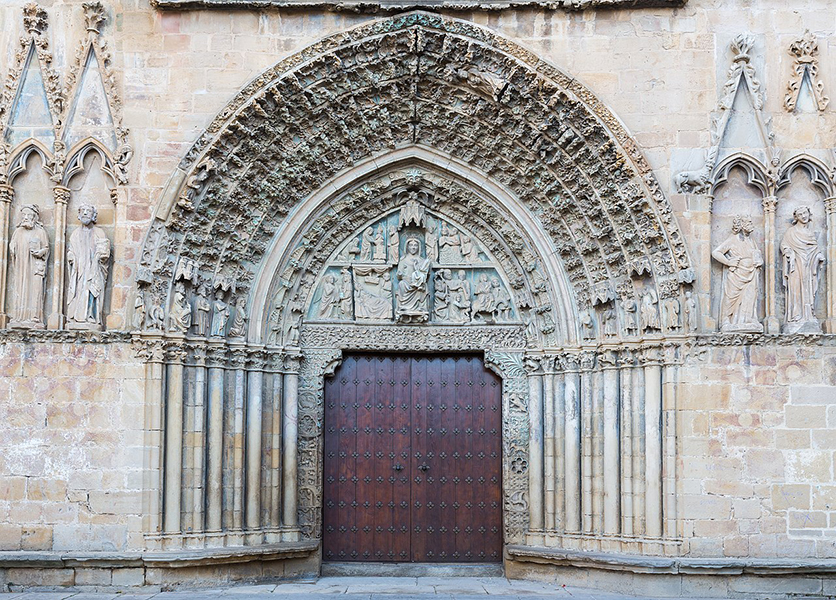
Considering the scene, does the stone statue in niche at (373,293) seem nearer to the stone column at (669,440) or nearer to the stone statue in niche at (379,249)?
the stone statue in niche at (379,249)

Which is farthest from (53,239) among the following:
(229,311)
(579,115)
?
Result: (579,115)

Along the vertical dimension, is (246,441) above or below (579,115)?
below

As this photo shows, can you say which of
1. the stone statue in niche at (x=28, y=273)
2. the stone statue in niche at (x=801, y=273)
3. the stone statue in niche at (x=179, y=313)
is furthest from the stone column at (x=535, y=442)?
the stone statue in niche at (x=28, y=273)

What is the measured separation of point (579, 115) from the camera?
9.98 metres

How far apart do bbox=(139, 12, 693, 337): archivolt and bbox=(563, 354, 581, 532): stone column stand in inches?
28.8

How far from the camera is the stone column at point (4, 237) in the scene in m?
9.59

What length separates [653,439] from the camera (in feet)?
31.9

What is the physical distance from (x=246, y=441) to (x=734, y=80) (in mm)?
6038

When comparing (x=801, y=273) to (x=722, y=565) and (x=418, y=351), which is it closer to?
(x=722, y=565)

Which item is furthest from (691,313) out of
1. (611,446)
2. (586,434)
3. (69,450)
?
(69,450)

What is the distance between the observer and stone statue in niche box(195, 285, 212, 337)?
399 inches

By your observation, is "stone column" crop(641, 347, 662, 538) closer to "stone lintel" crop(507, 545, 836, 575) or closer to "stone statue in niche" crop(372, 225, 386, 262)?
"stone lintel" crop(507, 545, 836, 575)

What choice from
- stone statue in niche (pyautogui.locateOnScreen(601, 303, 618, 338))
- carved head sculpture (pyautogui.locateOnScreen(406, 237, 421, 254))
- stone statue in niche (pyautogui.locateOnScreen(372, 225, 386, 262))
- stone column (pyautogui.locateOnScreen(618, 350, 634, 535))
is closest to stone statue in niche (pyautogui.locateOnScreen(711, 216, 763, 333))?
stone column (pyautogui.locateOnScreen(618, 350, 634, 535))

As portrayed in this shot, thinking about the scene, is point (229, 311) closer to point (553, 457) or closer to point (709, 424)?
point (553, 457)
